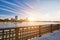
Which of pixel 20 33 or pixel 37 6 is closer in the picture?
pixel 20 33

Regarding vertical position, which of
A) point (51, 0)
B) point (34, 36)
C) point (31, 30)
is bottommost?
point (34, 36)

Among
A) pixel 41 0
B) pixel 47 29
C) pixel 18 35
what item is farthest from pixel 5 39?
pixel 41 0

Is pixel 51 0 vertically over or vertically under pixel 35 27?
over

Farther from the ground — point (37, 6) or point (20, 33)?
point (37, 6)

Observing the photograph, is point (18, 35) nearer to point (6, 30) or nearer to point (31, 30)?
point (6, 30)

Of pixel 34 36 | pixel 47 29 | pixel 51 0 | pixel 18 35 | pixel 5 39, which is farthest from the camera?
pixel 51 0

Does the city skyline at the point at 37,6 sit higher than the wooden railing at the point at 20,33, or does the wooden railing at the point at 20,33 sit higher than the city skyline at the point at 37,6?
the city skyline at the point at 37,6

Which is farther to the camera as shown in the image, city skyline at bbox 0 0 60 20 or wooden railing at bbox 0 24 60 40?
city skyline at bbox 0 0 60 20

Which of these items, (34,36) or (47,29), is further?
(47,29)

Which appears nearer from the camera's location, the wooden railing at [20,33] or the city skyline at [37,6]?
the wooden railing at [20,33]

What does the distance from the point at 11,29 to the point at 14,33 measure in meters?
0.26

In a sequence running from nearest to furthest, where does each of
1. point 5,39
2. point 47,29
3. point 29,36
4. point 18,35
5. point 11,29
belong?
point 5,39, point 11,29, point 18,35, point 29,36, point 47,29

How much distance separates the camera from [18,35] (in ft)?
14.7

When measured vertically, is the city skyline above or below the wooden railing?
above
